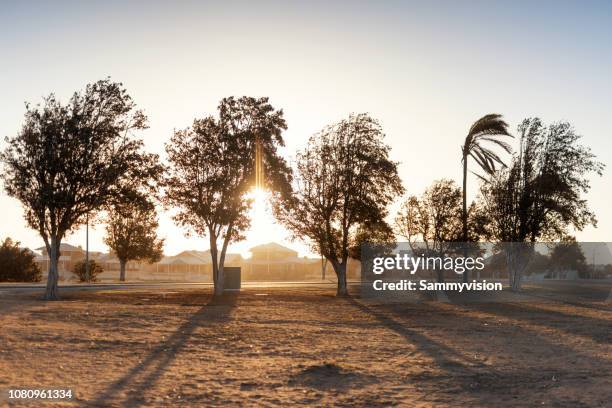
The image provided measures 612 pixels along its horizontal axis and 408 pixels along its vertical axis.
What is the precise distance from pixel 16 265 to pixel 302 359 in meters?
63.1

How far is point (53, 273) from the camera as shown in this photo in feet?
108

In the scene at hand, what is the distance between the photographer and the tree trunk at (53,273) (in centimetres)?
3231

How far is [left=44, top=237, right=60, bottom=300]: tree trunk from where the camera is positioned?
32.3 m

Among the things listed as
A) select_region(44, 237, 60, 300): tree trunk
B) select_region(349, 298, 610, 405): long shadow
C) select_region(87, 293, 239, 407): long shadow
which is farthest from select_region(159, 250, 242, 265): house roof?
select_region(349, 298, 610, 405): long shadow

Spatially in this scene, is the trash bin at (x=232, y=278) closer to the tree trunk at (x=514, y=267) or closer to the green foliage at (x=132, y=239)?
the tree trunk at (x=514, y=267)

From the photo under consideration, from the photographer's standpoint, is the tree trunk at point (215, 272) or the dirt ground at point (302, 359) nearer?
the dirt ground at point (302, 359)

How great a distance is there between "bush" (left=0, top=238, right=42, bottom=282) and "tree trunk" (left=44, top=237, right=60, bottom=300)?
128ft

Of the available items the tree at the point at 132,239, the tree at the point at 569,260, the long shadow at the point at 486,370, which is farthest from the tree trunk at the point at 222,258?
the tree at the point at 569,260

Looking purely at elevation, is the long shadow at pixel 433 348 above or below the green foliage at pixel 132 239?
below

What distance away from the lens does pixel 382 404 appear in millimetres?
9953

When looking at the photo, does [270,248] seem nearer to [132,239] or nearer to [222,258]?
[132,239]

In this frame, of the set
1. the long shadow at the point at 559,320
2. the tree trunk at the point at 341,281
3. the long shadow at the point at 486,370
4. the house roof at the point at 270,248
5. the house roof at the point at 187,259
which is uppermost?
the house roof at the point at 270,248

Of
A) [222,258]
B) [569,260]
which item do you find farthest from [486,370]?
[569,260]

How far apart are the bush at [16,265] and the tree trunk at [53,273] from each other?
38914 millimetres
